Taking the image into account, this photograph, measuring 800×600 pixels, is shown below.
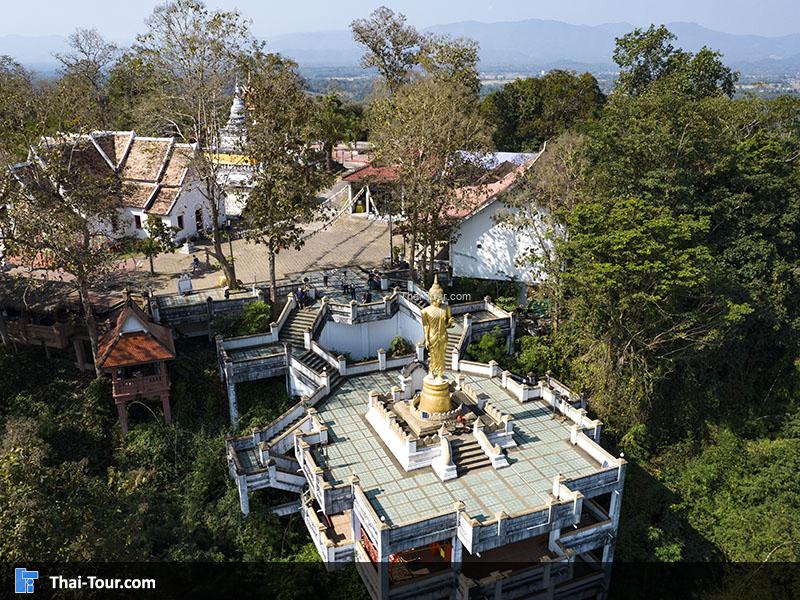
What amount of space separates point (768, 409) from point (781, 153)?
1397cm

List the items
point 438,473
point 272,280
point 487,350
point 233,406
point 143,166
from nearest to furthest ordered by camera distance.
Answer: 1. point 438,473
2. point 233,406
3. point 487,350
4. point 272,280
5. point 143,166

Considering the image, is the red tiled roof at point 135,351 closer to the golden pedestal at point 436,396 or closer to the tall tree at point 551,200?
the golden pedestal at point 436,396

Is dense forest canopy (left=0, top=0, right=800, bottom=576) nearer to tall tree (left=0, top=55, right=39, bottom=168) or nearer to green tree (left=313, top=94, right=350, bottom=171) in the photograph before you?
tall tree (left=0, top=55, right=39, bottom=168)

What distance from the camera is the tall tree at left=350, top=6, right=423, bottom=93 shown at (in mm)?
58312

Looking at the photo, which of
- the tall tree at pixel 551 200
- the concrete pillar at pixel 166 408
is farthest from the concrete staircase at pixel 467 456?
the concrete pillar at pixel 166 408

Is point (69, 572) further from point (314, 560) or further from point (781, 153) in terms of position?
point (781, 153)

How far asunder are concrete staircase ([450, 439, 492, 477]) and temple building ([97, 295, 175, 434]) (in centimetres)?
1304

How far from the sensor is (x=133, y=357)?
27.6 metres

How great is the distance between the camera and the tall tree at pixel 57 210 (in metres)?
27.7

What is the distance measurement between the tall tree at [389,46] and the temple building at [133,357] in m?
37.6

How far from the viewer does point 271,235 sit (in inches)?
1275

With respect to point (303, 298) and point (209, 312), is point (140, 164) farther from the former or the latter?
point (303, 298)

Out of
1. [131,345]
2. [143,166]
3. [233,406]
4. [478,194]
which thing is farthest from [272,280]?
[143,166]

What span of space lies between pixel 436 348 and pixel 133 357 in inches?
515
